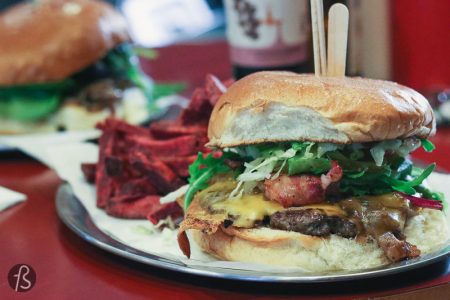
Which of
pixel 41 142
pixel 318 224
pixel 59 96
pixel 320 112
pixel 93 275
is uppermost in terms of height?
pixel 320 112

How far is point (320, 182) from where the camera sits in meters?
1.43

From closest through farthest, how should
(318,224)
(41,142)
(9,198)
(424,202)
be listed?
(318,224) → (424,202) → (9,198) → (41,142)

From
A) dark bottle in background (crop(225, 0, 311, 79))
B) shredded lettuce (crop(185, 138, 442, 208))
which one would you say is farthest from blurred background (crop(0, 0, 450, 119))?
shredded lettuce (crop(185, 138, 442, 208))

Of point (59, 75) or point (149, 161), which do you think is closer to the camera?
point (149, 161)

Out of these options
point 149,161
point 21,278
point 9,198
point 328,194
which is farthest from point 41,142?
point 328,194

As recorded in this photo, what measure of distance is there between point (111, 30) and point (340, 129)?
5.71 feet

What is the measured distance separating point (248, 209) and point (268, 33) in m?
1.36

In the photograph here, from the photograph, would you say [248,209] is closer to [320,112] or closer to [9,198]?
[320,112]

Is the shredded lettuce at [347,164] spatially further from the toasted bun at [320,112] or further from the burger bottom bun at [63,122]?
the burger bottom bun at [63,122]

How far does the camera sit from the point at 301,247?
1.40 meters

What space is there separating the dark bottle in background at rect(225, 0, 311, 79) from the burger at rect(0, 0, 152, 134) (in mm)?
441

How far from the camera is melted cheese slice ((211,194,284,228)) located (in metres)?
1.44

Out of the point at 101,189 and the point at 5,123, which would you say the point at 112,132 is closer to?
the point at 101,189

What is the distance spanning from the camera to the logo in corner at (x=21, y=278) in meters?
1.51
